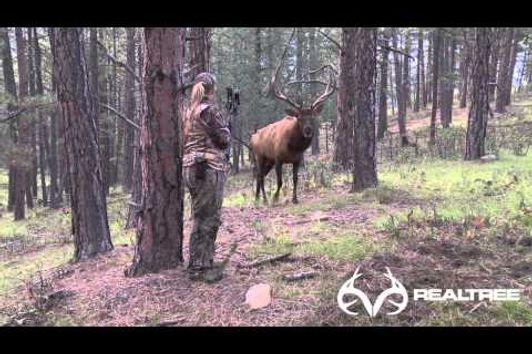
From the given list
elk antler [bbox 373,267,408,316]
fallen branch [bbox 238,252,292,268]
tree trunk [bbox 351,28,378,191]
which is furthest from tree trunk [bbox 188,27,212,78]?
elk antler [bbox 373,267,408,316]

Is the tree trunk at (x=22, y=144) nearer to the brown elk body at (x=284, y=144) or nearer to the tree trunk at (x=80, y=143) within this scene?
the brown elk body at (x=284, y=144)

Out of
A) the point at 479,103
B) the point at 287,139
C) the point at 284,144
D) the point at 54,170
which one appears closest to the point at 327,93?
the point at 287,139

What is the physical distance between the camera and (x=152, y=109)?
6965 mm

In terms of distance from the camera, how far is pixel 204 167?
6508mm

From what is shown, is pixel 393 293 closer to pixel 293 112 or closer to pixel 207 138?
pixel 207 138

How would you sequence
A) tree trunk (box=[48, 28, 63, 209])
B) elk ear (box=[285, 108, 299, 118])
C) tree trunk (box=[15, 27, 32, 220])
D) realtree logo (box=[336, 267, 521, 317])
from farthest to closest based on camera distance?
tree trunk (box=[48, 28, 63, 209])
tree trunk (box=[15, 27, 32, 220])
elk ear (box=[285, 108, 299, 118])
realtree logo (box=[336, 267, 521, 317])

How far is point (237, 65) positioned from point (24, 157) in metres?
9.72

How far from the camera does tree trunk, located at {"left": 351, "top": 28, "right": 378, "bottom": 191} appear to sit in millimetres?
11180

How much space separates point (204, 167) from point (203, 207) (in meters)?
0.46

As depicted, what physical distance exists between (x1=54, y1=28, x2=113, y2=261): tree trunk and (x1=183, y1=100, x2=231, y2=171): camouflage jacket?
3.20 metres

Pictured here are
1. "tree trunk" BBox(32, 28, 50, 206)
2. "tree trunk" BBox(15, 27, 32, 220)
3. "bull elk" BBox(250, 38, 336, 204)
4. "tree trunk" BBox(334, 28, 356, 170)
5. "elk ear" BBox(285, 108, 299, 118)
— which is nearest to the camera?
"elk ear" BBox(285, 108, 299, 118)

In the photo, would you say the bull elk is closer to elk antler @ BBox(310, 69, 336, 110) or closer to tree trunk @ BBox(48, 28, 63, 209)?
elk antler @ BBox(310, 69, 336, 110)

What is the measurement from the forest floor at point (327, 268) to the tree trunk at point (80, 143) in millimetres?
515
